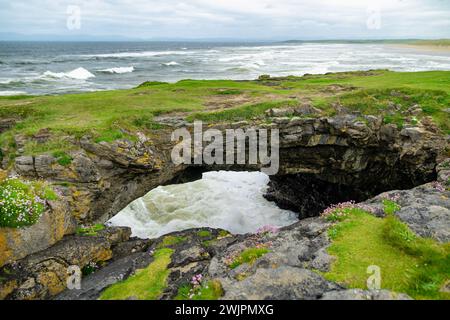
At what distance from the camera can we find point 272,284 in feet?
28.8

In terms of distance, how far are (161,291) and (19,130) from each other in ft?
46.0

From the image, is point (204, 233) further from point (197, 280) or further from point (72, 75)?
point (72, 75)

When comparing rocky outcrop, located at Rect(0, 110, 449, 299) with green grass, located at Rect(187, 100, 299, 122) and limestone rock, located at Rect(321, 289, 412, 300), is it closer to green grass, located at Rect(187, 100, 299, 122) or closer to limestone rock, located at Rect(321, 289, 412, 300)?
limestone rock, located at Rect(321, 289, 412, 300)

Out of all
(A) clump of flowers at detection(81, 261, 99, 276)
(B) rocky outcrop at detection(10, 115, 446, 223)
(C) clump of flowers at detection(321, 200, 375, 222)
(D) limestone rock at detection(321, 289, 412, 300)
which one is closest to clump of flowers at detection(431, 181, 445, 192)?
(C) clump of flowers at detection(321, 200, 375, 222)

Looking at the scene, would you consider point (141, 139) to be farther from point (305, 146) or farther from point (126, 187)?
point (305, 146)

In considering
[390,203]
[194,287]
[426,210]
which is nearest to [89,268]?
[194,287]

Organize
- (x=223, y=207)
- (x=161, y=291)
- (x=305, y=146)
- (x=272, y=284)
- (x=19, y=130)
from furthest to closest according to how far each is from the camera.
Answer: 1. (x=223, y=207)
2. (x=305, y=146)
3. (x=19, y=130)
4. (x=161, y=291)
5. (x=272, y=284)

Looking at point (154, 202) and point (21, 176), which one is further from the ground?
point (21, 176)

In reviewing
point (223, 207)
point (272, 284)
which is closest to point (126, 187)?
point (223, 207)

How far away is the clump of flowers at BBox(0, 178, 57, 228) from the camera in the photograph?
12.1m

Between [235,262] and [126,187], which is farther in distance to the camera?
[126,187]

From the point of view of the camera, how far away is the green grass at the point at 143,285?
417 inches

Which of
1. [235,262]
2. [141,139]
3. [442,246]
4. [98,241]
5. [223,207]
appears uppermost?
[141,139]

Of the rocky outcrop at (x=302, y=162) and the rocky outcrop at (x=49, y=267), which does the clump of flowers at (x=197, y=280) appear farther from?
the rocky outcrop at (x=302, y=162)
